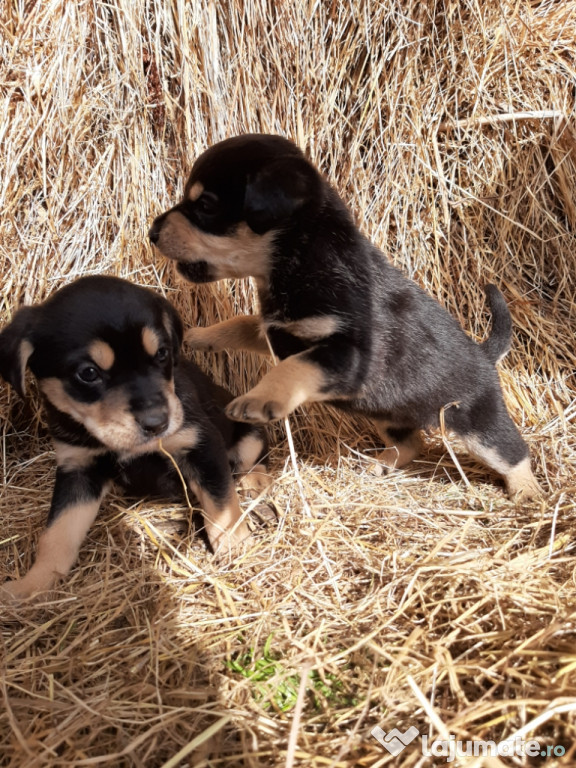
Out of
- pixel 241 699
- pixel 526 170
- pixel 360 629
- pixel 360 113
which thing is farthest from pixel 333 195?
pixel 241 699

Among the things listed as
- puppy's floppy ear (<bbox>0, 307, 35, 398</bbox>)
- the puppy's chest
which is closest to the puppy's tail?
the puppy's chest

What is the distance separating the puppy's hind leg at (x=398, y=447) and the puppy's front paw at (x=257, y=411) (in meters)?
1.25

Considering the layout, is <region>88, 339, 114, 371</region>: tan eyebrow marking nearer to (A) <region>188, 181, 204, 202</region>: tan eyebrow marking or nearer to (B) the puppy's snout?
(B) the puppy's snout

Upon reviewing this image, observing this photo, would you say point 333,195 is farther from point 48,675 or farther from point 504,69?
point 48,675

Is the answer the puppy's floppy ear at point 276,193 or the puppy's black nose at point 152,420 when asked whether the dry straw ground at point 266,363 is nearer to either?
the puppy's black nose at point 152,420

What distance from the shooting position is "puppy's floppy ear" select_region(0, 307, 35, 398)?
2.24 meters

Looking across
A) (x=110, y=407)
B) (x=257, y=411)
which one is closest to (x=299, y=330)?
(x=257, y=411)

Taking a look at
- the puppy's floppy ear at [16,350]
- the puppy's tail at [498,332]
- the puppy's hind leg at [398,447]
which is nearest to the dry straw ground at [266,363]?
the puppy's hind leg at [398,447]

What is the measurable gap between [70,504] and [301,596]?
103 cm

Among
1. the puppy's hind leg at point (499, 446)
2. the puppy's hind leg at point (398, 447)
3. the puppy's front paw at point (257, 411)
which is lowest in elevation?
the puppy's hind leg at point (398, 447)

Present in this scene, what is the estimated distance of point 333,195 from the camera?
8.97ft

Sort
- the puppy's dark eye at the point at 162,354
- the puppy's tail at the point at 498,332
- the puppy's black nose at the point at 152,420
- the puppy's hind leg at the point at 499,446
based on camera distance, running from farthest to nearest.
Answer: the puppy's tail at the point at 498,332 → the puppy's hind leg at the point at 499,446 → the puppy's dark eye at the point at 162,354 → the puppy's black nose at the point at 152,420

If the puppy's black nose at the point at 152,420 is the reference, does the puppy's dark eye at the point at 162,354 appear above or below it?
above

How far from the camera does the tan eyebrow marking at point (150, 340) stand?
2297 millimetres
